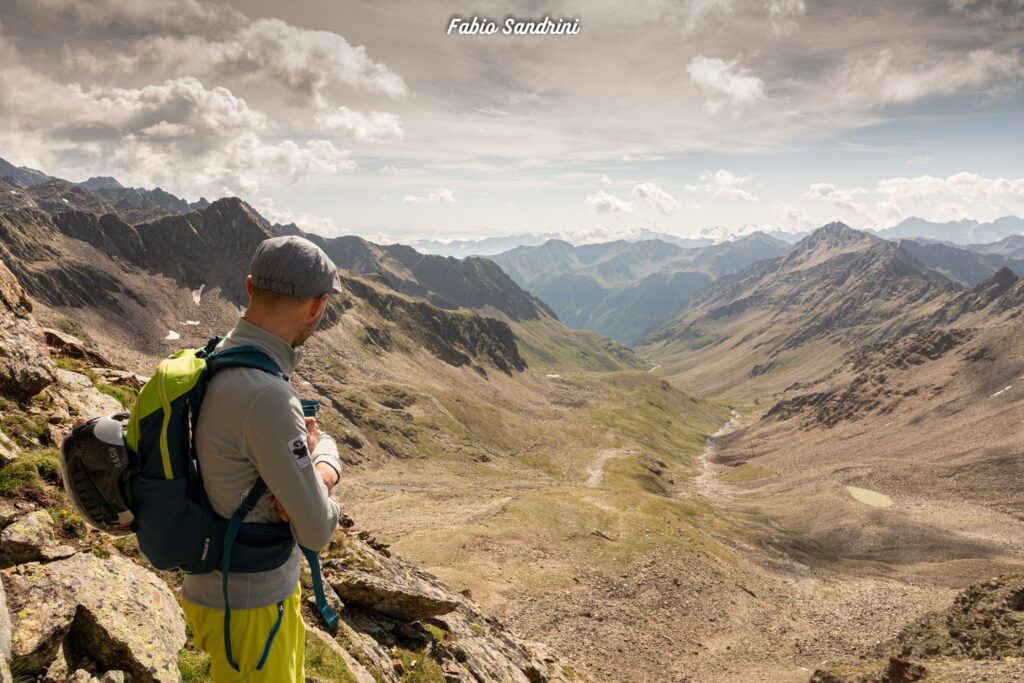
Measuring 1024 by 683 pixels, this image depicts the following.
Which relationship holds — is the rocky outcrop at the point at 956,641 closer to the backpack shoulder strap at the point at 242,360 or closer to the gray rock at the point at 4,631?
the backpack shoulder strap at the point at 242,360

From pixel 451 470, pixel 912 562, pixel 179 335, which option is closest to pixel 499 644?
pixel 912 562

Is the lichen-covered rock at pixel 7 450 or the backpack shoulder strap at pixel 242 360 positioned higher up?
the backpack shoulder strap at pixel 242 360

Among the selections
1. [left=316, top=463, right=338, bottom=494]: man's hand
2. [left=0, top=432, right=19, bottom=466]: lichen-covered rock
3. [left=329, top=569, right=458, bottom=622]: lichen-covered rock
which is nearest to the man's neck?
[left=316, top=463, right=338, bottom=494]: man's hand

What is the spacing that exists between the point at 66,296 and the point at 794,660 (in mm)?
230973

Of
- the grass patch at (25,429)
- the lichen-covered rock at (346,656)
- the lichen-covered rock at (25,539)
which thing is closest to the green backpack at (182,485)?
the lichen-covered rock at (25,539)

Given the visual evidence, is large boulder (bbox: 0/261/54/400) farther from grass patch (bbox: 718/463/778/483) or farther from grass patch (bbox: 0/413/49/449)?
grass patch (bbox: 718/463/778/483)

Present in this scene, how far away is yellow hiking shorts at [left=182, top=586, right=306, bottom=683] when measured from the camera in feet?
18.0

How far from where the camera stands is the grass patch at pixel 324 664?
462 inches

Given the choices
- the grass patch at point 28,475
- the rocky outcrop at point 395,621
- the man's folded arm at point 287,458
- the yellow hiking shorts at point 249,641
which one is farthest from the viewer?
the rocky outcrop at point 395,621

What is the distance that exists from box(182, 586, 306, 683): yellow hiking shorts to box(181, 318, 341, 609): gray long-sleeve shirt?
137 millimetres

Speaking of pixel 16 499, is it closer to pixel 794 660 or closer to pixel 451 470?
pixel 794 660

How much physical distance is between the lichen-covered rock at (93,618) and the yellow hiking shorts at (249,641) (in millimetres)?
4352

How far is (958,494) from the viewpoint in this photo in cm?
12812

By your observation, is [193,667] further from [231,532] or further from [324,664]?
[231,532]
